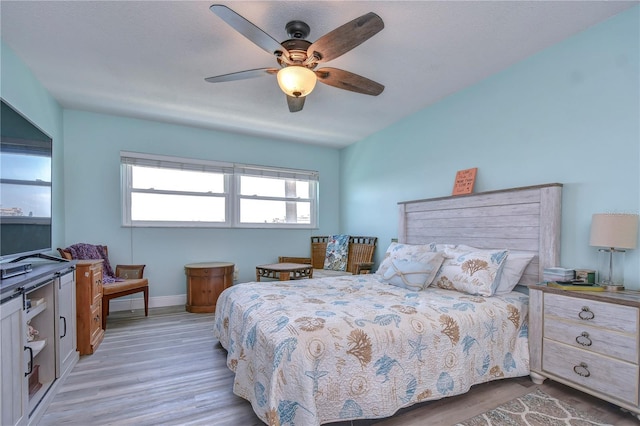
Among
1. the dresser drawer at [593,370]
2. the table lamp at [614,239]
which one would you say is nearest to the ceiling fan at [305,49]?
the table lamp at [614,239]

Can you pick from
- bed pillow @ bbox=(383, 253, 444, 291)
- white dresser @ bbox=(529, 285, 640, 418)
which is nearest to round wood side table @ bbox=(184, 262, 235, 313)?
bed pillow @ bbox=(383, 253, 444, 291)

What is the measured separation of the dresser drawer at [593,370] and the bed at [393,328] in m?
0.18

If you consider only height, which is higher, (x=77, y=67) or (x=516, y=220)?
(x=77, y=67)

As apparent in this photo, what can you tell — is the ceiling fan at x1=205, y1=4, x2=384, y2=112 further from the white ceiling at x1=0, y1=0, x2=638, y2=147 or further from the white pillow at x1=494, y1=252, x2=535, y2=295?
the white pillow at x1=494, y1=252, x2=535, y2=295

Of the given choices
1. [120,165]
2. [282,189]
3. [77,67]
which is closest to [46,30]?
[77,67]

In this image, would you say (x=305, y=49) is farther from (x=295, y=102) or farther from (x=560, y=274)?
(x=560, y=274)

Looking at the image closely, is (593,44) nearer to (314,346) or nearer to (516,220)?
(516,220)

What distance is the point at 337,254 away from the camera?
4730 mm

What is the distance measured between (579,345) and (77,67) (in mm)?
4477

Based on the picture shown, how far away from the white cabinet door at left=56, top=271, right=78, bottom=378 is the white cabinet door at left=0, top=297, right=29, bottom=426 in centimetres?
61

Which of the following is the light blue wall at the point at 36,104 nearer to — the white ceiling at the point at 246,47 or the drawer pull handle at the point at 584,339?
the white ceiling at the point at 246,47

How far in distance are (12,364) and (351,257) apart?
3.78m

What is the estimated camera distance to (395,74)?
289 centimetres

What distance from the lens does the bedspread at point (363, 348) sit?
1521 mm
